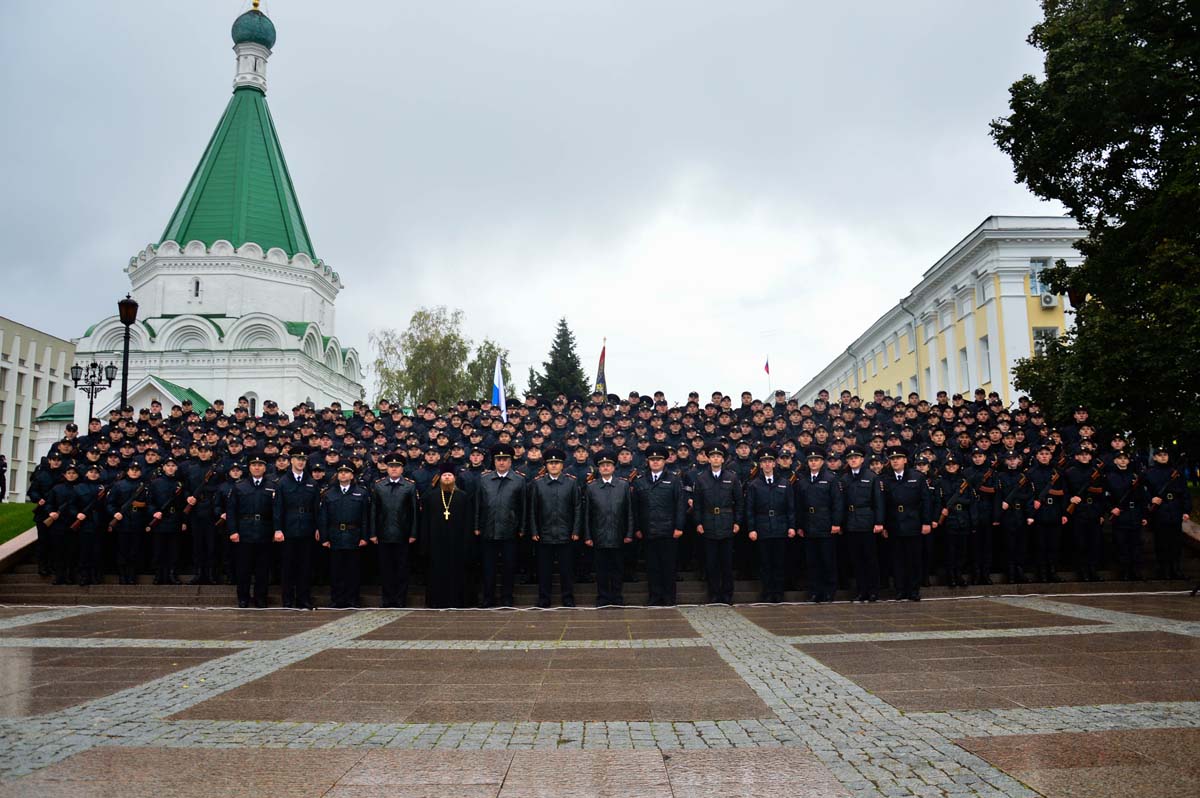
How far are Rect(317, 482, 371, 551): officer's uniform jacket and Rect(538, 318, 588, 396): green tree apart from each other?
3932 cm

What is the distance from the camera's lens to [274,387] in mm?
47250

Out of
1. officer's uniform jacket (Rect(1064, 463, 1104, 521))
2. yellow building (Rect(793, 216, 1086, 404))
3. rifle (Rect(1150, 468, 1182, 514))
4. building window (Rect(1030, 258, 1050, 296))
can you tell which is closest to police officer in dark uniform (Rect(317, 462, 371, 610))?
officer's uniform jacket (Rect(1064, 463, 1104, 521))

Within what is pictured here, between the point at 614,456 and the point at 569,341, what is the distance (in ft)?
132

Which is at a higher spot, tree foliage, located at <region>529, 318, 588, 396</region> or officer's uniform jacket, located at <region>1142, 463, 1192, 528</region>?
tree foliage, located at <region>529, 318, 588, 396</region>

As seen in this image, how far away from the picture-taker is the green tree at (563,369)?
51031mm

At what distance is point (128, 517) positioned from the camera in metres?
12.4

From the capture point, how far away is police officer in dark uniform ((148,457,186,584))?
12469mm

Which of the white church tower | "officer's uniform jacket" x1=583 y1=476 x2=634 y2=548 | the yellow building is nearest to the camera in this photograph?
"officer's uniform jacket" x1=583 y1=476 x2=634 y2=548

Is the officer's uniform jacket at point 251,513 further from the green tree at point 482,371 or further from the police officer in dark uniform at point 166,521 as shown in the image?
the green tree at point 482,371

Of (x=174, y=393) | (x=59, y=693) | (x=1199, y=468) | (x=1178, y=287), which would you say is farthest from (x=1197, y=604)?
(x=174, y=393)

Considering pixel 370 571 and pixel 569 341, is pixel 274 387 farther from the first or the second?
pixel 370 571

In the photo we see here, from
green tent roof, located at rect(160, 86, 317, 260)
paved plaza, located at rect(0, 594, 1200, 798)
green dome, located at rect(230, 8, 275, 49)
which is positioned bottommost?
paved plaza, located at rect(0, 594, 1200, 798)

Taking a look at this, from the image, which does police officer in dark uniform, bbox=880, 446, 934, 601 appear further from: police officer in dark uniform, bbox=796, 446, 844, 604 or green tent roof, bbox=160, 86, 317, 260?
green tent roof, bbox=160, 86, 317, 260

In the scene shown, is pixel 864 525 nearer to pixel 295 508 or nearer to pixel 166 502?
pixel 295 508
